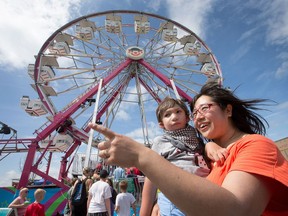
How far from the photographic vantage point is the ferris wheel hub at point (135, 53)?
47.4ft

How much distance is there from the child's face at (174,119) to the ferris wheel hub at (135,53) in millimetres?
13010

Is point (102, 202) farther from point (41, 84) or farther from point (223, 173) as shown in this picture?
point (41, 84)

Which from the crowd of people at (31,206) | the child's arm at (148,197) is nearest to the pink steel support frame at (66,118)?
the crowd of people at (31,206)

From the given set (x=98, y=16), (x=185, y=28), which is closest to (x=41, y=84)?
(x=98, y=16)

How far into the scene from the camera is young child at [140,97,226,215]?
1.51 metres

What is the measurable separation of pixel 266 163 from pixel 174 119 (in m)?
1.00

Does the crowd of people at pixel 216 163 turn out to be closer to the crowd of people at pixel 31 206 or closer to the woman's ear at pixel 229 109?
the woman's ear at pixel 229 109

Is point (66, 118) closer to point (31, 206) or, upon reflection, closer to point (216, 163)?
point (31, 206)

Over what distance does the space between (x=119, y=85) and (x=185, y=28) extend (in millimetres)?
6164

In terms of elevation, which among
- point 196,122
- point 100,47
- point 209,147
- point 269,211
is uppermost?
point 100,47

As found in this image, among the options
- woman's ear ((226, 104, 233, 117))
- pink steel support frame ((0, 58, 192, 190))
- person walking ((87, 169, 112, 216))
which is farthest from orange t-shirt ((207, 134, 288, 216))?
pink steel support frame ((0, 58, 192, 190))

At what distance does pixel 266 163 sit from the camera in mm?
771

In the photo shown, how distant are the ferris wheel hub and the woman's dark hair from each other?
43.9 feet

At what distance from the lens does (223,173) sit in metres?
0.94
